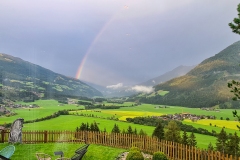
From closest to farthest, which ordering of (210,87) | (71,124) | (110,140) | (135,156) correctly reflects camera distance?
1. (135,156)
2. (110,140)
3. (71,124)
4. (210,87)

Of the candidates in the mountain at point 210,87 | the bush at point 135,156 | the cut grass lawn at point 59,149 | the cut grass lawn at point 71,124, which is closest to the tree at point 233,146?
the cut grass lawn at point 71,124

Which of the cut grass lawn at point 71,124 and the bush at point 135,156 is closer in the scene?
the bush at point 135,156

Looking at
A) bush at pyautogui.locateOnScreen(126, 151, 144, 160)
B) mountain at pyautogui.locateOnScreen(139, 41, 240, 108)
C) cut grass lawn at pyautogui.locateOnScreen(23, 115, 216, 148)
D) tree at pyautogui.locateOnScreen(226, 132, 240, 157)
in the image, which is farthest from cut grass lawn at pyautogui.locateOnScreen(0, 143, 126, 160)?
mountain at pyautogui.locateOnScreen(139, 41, 240, 108)

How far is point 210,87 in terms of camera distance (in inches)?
3597

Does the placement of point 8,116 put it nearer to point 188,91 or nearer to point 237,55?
point 188,91

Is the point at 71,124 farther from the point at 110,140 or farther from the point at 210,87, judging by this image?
the point at 210,87

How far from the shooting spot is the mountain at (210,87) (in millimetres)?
76356

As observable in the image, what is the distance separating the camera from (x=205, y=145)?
34844 millimetres

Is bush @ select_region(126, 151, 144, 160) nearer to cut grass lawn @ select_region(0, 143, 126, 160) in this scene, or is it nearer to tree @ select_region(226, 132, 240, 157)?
cut grass lawn @ select_region(0, 143, 126, 160)

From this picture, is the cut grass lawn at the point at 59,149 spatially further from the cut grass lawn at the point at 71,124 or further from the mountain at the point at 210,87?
the mountain at the point at 210,87

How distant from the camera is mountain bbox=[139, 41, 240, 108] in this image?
76.4m

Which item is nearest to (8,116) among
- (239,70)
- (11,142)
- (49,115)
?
(49,115)

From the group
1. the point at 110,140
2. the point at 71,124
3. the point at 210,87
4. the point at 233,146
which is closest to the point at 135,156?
the point at 110,140

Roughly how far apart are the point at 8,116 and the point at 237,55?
113 meters
